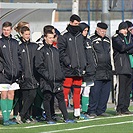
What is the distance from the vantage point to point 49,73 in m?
13.4

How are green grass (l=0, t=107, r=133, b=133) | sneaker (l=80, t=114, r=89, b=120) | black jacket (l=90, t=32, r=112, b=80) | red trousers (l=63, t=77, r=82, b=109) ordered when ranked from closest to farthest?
green grass (l=0, t=107, r=133, b=133)
red trousers (l=63, t=77, r=82, b=109)
sneaker (l=80, t=114, r=89, b=120)
black jacket (l=90, t=32, r=112, b=80)

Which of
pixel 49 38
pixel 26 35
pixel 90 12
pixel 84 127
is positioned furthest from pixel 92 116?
pixel 90 12

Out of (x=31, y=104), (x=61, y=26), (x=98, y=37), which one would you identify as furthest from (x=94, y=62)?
(x=61, y=26)

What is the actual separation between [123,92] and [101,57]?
960 millimetres

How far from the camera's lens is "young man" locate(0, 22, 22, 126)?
1332 centimetres

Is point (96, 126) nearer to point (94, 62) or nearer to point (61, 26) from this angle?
point (94, 62)

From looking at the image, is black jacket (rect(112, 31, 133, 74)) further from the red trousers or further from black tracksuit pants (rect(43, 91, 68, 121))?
black tracksuit pants (rect(43, 91, 68, 121))

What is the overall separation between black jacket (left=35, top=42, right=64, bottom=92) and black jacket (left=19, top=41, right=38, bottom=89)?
0.67 ft

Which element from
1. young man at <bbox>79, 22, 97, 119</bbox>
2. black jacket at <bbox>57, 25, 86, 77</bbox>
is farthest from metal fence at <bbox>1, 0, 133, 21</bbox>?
black jacket at <bbox>57, 25, 86, 77</bbox>

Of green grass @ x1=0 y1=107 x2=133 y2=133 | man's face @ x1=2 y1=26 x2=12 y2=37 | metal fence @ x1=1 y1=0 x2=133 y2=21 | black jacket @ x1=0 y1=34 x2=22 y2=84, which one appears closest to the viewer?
green grass @ x1=0 y1=107 x2=133 y2=133

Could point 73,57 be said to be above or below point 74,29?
below

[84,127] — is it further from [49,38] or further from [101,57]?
[101,57]

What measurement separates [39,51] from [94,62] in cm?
150

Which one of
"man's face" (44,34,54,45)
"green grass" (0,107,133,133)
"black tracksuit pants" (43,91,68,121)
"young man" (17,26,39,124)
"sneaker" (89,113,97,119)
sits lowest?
"green grass" (0,107,133,133)
